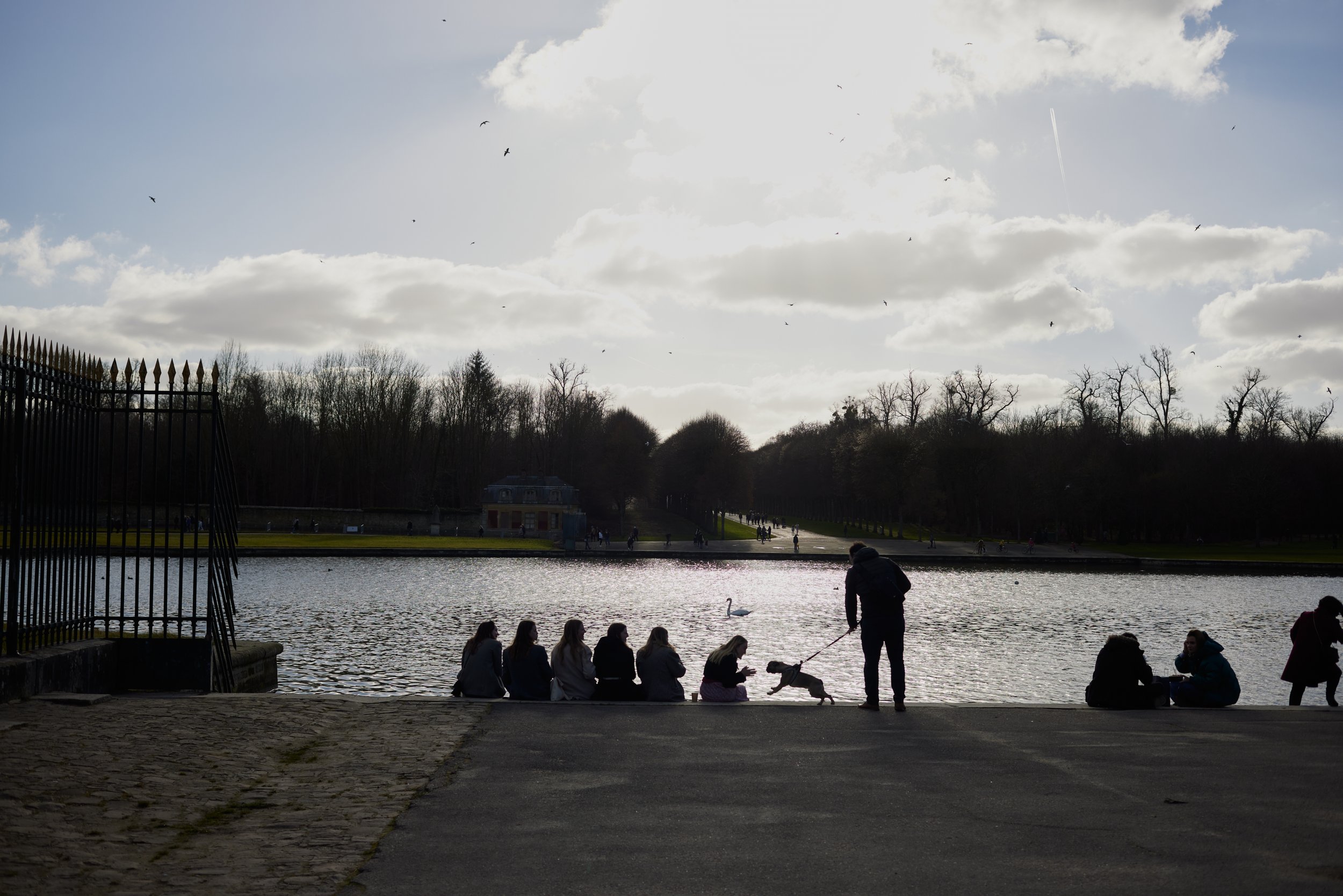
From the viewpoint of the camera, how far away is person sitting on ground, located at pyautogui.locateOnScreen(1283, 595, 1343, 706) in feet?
41.5

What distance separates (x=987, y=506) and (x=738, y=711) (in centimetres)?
8146

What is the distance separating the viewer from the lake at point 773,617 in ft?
63.4

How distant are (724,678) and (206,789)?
5.73m

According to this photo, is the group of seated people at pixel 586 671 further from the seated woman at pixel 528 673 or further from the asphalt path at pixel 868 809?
the asphalt path at pixel 868 809

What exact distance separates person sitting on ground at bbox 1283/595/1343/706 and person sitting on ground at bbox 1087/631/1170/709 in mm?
2778

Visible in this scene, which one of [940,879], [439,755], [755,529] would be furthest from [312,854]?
[755,529]

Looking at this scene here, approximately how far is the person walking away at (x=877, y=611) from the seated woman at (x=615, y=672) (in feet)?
7.81

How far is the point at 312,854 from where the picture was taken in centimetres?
545

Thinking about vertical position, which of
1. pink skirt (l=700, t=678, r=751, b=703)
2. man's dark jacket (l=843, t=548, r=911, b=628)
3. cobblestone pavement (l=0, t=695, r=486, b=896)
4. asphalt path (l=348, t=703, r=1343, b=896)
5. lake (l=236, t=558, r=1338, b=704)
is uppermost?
man's dark jacket (l=843, t=548, r=911, b=628)

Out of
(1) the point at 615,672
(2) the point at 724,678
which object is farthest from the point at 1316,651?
(1) the point at 615,672

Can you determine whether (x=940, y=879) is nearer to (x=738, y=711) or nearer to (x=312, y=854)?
(x=312, y=854)

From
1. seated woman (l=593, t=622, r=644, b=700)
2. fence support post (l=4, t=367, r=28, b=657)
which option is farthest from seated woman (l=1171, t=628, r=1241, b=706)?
fence support post (l=4, t=367, r=28, b=657)

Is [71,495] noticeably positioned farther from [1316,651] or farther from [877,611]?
[1316,651]

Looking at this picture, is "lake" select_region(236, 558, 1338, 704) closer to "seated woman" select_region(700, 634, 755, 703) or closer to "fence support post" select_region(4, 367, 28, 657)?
"seated woman" select_region(700, 634, 755, 703)
